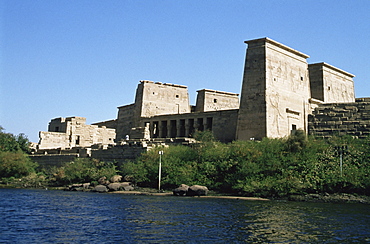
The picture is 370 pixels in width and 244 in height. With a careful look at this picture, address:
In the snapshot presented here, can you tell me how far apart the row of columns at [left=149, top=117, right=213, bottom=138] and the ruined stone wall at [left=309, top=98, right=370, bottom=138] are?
7767 mm

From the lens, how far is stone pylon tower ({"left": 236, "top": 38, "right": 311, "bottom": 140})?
99.6 feet

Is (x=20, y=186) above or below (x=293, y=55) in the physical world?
below

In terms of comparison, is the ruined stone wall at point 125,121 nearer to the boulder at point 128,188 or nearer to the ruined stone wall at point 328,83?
the boulder at point 128,188

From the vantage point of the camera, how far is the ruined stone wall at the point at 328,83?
37.8 meters

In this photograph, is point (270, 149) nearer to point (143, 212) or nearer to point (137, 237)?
point (143, 212)

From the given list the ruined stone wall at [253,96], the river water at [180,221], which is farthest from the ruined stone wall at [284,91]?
the river water at [180,221]

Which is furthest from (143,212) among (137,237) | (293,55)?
(293,55)

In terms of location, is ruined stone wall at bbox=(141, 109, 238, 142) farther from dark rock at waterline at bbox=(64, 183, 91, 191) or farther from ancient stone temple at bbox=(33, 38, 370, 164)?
dark rock at waterline at bbox=(64, 183, 91, 191)

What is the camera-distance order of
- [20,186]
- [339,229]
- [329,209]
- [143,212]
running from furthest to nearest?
[20,186] → [329,209] → [143,212] → [339,229]

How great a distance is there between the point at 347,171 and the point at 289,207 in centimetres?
554

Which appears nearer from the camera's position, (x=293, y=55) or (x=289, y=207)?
(x=289, y=207)

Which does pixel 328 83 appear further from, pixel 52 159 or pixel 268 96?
pixel 52 159

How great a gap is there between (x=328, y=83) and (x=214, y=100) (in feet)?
32.7

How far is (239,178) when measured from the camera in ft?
85.9
